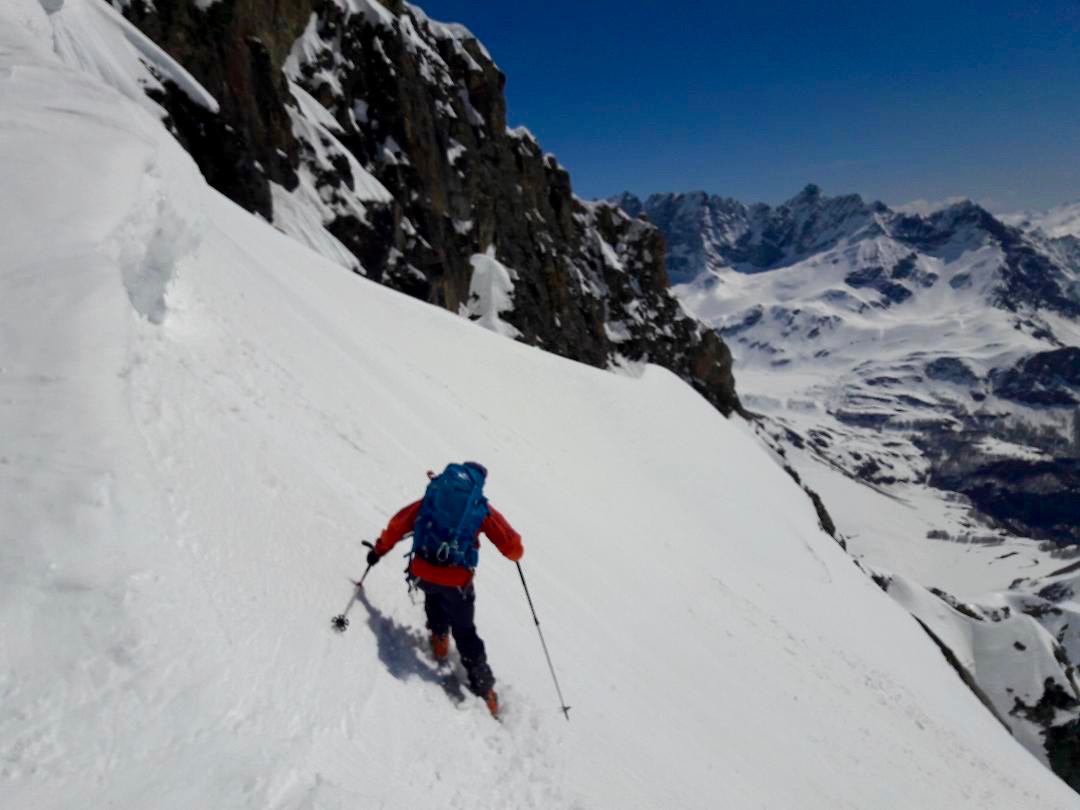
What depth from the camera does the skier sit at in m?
5.38

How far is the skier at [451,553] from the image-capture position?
5.38 metres

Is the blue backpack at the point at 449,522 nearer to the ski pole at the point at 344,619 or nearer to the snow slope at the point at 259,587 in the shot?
the ski pole at the point at 344,619

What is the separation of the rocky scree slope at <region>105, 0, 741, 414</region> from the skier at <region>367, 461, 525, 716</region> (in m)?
26.8

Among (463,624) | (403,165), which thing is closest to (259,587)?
(463,624)

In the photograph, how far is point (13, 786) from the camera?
8.82 feet

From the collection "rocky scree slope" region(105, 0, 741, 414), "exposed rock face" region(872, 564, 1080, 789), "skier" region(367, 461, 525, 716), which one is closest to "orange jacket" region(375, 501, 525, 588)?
"skier" region(367, 461, 525, 716)

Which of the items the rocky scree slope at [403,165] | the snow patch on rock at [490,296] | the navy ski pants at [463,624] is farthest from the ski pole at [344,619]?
the snow patch on rock at [490,296]

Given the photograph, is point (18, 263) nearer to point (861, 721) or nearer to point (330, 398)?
point (330, 398)

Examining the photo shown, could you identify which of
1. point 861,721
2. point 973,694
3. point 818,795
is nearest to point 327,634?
point 818,795

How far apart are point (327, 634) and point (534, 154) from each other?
268ft

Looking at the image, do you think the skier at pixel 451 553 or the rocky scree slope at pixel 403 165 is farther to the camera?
the rocky scree slope at pixel 403 165

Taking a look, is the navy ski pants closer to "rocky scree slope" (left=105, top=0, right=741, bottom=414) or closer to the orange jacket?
the orange jacket

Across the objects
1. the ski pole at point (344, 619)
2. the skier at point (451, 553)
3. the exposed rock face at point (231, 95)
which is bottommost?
the ski pole at point (344, 619)

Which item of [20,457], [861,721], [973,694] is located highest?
[20,457]
